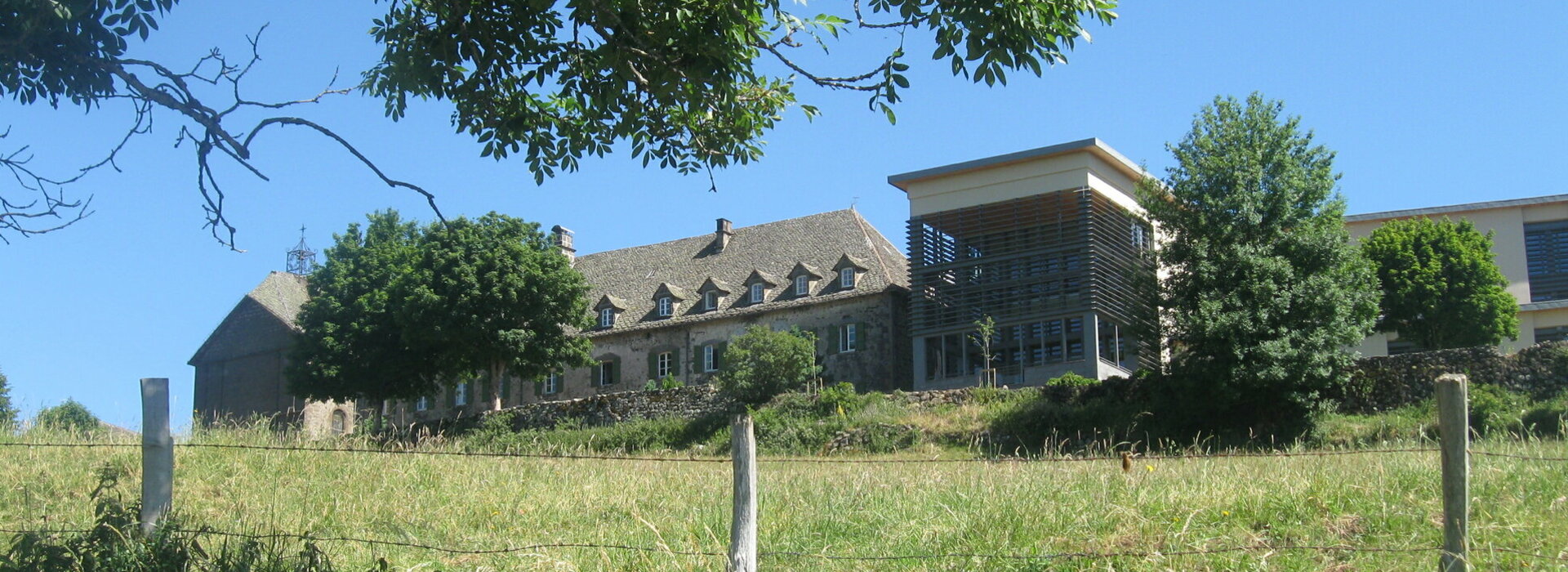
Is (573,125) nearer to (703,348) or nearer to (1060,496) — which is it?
(1060,496)

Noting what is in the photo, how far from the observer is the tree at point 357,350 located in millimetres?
47906

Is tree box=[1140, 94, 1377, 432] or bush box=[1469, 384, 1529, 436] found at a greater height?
tree box=[1140, 94, 1377, 432]

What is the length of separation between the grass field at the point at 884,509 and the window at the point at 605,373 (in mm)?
39034

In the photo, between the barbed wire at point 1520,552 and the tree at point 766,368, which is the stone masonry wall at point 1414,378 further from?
the barbed wire at point 1520,552

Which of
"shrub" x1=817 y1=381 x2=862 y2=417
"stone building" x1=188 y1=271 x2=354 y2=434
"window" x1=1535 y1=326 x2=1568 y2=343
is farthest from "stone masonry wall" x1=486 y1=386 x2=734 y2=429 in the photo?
"window" x1=1535 y1=326 x2=1568 y2=343

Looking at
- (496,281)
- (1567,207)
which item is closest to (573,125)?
(496,281)

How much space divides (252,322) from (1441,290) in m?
Answer: 44.4

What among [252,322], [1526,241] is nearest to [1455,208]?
[1526,241]

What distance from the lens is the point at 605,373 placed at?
180 feet

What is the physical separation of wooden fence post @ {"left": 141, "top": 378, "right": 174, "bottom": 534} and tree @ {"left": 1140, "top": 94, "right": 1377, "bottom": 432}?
26.9 meters

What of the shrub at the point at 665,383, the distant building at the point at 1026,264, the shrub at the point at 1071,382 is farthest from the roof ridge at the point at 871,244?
the shrub at the point at 1071,382

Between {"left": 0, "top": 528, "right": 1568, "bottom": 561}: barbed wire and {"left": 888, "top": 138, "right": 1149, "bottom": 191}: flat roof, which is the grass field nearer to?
{"left": 0, "top": 528, "right": 1568, "bottom": 561}: barbed wire

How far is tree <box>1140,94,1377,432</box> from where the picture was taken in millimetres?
32312

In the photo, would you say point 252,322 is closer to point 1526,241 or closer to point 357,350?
point 357,350
